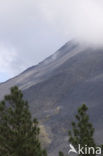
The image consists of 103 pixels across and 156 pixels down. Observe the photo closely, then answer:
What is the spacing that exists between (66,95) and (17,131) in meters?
81.6

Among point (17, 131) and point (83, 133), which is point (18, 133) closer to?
point (17, 131)

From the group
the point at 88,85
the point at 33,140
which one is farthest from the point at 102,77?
the point at 33,140

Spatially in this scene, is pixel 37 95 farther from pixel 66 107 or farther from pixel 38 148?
pixel 38 148

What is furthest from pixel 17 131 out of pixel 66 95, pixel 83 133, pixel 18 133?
pixel 66 95

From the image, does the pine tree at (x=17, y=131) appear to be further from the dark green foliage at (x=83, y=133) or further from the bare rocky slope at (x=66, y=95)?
the bare rocky slope at (x=66, y=95)

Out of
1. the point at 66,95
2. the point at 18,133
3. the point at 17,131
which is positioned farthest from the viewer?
the point at 66,95

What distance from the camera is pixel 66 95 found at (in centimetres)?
9506

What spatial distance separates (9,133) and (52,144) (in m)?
51.1

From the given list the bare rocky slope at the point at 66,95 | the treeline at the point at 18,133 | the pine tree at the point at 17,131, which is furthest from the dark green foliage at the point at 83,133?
the bare rocky slope at the point at 66,95

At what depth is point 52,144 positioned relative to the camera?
207 feet

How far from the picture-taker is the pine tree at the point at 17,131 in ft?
44.1

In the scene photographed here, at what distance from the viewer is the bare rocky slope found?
69.4 m

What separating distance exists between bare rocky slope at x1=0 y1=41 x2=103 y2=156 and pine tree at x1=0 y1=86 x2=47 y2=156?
143 ft

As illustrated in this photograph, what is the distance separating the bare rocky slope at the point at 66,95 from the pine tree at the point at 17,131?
4368 cm
